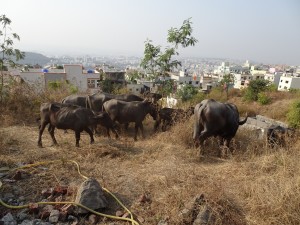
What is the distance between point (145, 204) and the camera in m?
4.16

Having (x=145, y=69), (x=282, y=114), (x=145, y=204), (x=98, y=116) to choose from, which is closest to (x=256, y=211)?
(x=145, y=204)

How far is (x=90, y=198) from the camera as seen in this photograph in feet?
13.1

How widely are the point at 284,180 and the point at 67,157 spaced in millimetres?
4476

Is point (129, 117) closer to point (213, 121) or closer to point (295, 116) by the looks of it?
point (213, 121)

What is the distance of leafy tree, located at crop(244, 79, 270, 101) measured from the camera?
23047mm

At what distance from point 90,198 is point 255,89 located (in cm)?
2275

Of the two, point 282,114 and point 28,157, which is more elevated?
point 28,157

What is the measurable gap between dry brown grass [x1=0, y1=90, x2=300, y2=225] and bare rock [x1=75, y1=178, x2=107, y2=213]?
0.75 ft

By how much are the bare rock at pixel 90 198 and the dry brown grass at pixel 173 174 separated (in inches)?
9.0

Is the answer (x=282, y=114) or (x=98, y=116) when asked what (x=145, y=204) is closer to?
(x=98, y=116)

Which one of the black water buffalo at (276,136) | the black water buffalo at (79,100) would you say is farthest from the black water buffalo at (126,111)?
the black water buffalo at (276,136)

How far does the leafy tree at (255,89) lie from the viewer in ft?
75.6

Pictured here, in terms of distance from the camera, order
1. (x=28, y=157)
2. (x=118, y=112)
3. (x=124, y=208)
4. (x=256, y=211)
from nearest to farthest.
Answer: (x=256, y=211) < (x=124, y=208) < (x=28, y=157) < (x=118, y=112)

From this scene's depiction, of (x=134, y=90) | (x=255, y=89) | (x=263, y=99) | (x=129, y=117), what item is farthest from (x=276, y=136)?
(x=255, y=89)
